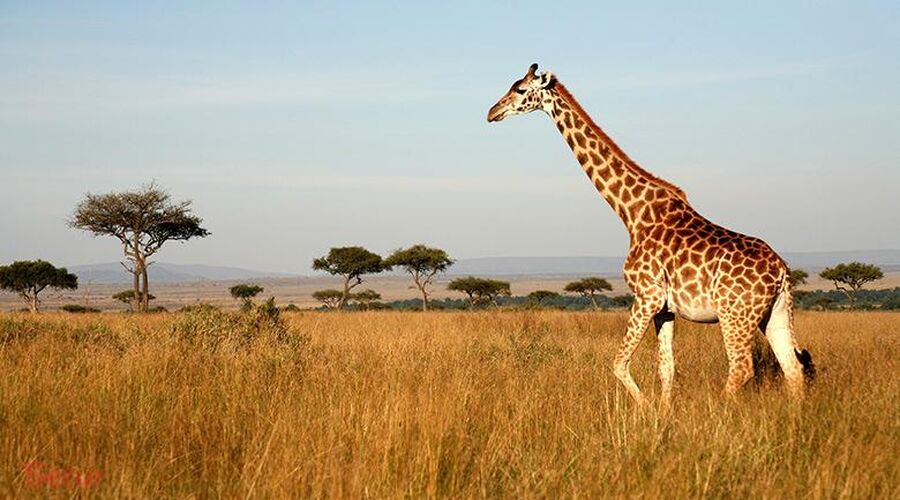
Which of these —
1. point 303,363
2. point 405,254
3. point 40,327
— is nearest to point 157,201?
point 405,254

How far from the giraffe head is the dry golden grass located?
2.66 meters

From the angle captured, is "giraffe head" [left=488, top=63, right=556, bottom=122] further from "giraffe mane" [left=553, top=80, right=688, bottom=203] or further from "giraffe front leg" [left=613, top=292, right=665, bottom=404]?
"giraffe front leg" [left=613, top=292, right=665, bottom=404]

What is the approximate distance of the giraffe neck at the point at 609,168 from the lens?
8.33m

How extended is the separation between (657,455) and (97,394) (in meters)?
4.39

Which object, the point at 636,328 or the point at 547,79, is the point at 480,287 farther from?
the point at 636,328

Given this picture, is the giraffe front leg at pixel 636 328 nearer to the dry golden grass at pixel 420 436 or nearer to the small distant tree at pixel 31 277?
the dry golden grass at pixel 420 436

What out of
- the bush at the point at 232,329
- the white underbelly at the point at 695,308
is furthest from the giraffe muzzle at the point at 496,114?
the bush at the point at 232,329

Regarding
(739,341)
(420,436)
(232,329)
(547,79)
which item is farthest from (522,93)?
(232,329)

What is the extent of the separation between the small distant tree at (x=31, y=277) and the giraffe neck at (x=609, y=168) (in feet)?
181

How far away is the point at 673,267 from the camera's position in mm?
7648

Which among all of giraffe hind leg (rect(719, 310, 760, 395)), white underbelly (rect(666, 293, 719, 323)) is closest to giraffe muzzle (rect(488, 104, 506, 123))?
white underbelly (rect(666, 293, 719, 323))

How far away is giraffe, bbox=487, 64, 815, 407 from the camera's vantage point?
24.0ft

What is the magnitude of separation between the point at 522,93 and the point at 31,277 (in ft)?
187

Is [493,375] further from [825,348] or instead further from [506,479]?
[825,348]
